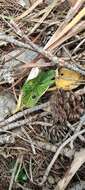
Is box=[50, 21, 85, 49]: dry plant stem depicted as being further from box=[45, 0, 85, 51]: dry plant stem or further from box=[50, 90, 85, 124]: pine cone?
box=[50, 90, 85, 124]: pine cone

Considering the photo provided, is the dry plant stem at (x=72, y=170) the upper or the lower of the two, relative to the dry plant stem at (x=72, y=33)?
lower

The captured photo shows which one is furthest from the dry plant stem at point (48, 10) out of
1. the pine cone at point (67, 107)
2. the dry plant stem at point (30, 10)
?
the pine cone at point (67, 107)

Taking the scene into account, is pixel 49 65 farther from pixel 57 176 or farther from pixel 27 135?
pixel 57 176

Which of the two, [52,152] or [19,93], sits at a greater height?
[19,93]

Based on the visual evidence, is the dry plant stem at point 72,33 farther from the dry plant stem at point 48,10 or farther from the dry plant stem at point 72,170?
the dry plant stem at point 72,170

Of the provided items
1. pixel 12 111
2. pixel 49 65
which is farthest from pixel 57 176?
pixel 49 65

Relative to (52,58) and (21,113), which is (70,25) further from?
(21,113)

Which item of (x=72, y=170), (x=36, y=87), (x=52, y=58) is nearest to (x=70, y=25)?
(x=52, y=58)
